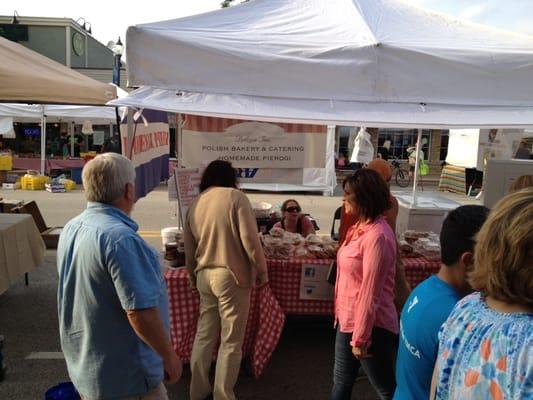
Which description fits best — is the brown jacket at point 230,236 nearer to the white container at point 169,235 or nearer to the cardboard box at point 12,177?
the white container at point 169,235

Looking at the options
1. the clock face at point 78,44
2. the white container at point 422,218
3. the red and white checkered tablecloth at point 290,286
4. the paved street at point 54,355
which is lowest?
the paved street at point 54,355

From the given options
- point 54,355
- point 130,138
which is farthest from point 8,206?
point 130,138

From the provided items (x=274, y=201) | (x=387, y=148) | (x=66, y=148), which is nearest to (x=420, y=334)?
(x=274, y=201)

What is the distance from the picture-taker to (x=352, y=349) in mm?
2463

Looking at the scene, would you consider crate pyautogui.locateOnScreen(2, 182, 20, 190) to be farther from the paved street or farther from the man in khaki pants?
the man in khaki pants

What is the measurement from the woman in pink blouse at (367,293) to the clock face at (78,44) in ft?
95.4

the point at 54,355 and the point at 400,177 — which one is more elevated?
the point at 400,177

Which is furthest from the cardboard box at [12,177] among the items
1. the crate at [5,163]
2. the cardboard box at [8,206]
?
the cardboard box at [8,206]

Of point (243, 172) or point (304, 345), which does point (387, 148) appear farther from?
point (304, 345)

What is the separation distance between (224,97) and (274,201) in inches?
365

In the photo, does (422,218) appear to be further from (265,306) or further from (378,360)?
(378,360)

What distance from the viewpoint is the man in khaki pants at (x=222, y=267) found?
2.86m

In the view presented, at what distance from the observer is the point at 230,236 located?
286 cm

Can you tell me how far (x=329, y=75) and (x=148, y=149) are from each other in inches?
84.9
